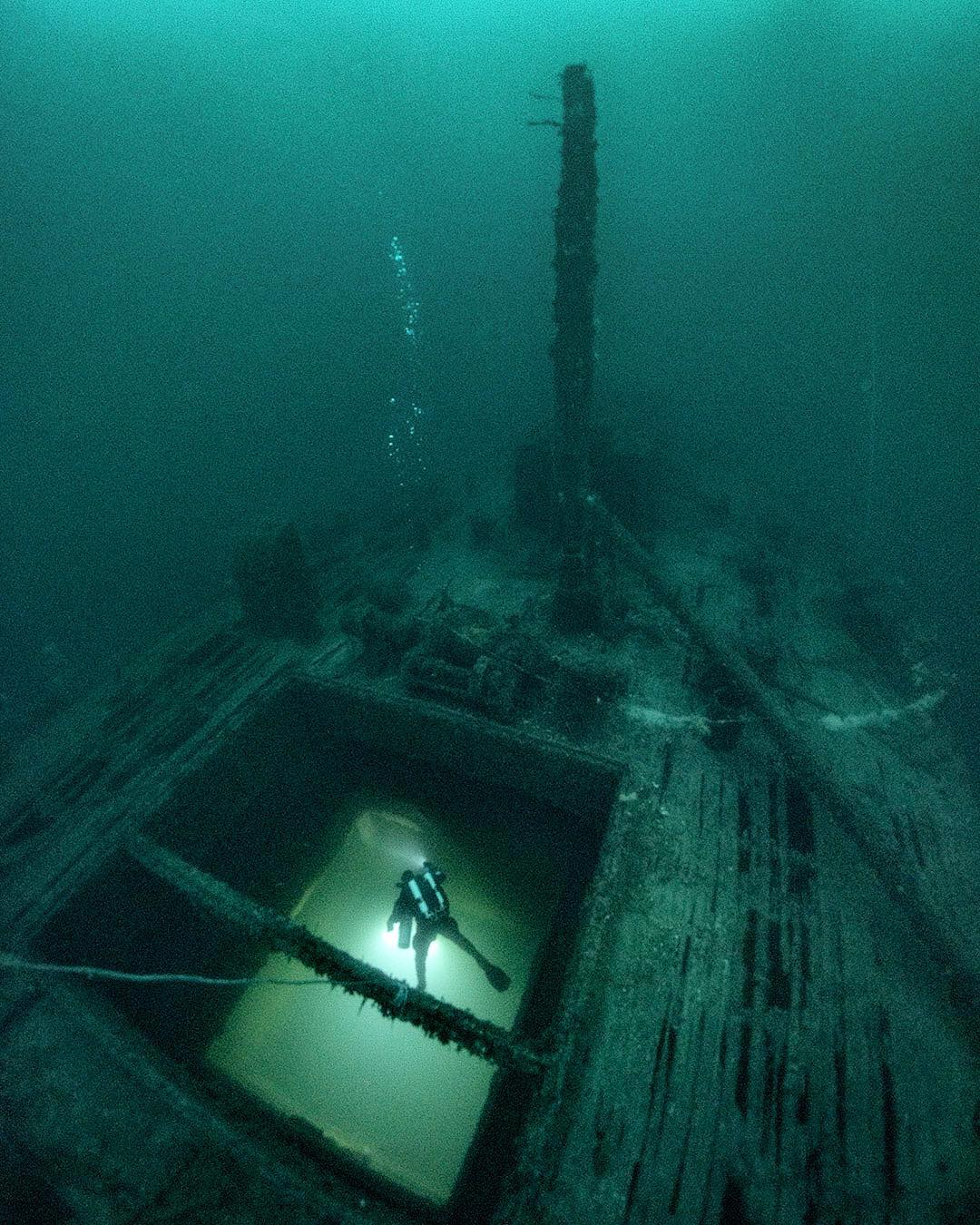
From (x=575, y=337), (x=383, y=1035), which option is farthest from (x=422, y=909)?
(x=575, y=337)

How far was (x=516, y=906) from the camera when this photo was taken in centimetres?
943

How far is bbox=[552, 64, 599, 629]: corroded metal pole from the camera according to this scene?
10.2 m

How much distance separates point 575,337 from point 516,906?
10.9 m

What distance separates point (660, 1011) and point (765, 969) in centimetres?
133

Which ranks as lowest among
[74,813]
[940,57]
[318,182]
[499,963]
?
[74,813]

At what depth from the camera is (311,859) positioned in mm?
9961

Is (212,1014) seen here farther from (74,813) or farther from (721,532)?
(721,532)

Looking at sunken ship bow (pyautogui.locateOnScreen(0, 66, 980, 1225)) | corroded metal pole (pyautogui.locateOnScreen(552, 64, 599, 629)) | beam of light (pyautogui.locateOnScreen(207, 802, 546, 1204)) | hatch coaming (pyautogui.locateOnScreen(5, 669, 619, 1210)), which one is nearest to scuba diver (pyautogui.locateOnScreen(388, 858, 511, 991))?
sunken ship bow (pyautogui.locateOnScreen(0, 66, 980, 1225))

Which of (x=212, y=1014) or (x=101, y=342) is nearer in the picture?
(x=212, y=1014)

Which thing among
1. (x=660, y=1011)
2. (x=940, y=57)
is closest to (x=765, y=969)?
(x=660, y=1011)

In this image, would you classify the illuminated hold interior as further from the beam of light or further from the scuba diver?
the scuba diver

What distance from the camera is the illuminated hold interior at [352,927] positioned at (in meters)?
6.90

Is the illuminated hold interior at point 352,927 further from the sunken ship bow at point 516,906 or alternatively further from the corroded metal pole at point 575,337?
the corroded metal pole at point 575,337

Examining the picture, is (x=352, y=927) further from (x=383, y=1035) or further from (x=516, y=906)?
(x=516, y=906)
